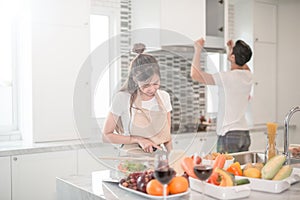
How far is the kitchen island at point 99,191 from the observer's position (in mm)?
1722

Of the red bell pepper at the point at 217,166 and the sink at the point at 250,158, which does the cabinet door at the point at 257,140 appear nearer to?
the sink at the point at 250,158

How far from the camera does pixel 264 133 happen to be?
476 cm

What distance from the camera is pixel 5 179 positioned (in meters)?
3.10

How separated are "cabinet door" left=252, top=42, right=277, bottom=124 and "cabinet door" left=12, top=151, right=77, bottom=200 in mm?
2577

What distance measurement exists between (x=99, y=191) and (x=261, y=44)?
3.76 m

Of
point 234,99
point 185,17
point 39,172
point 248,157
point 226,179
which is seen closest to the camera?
point 226,179

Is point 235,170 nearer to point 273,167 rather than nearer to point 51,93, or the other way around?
point 273,167

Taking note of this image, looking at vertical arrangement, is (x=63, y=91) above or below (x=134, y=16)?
below

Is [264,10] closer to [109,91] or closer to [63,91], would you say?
[63,91]

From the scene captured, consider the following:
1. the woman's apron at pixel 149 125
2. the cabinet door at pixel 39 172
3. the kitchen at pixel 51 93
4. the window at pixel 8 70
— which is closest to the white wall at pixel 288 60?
the kitchen at pixel 51 93

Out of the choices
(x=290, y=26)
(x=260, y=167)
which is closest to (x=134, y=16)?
(x=290, y=26)

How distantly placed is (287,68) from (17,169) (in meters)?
3.63

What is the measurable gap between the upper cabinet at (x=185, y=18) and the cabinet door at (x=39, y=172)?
52.8 inches

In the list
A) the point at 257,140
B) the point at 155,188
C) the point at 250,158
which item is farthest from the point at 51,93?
the point at 257,140
